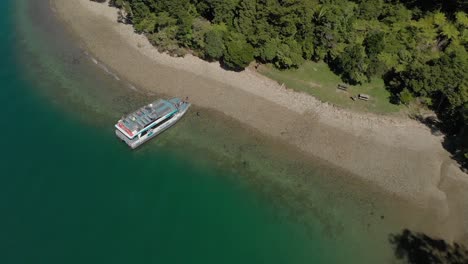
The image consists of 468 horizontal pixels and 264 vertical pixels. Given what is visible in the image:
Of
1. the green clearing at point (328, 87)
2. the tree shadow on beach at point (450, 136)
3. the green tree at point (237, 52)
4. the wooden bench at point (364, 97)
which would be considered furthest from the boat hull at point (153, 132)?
the tree shadow on beach at point (450, 136)

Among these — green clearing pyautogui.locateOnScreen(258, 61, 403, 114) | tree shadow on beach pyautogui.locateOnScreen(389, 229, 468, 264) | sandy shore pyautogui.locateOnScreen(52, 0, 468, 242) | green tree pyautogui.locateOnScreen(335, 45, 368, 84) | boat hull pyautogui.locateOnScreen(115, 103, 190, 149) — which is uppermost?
green tree pyautogui.locateOnScreen(335, 45, 368, 84)

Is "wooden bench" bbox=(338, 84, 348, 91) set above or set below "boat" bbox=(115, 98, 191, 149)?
above

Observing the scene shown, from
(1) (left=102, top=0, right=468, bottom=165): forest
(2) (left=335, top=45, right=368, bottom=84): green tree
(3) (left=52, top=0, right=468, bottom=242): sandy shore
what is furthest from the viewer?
(2) (left=335, top=45, right=368, bottom=84): green tree

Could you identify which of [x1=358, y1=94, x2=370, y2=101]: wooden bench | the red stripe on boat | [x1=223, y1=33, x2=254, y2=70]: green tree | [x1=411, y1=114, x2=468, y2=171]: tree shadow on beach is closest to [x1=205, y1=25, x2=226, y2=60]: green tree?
[x1=223, y1=33, x2=254, y2=70]: green tree

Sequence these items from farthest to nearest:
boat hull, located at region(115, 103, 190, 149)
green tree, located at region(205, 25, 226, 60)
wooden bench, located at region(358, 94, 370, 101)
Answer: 1. green tree, located at region(205, 25, 226, 60)
2. wooden bench, located at region(358, 94, 370, 101)
3. boat hull, located at region(115, 103, 190, 149)

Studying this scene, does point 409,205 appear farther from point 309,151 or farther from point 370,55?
point 370,55

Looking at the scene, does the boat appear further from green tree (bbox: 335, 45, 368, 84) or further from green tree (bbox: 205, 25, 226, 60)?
green tree (bbox: 335, 45, 368, 84)

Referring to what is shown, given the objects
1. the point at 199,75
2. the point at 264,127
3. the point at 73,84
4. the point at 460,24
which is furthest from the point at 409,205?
the point at 73,84
